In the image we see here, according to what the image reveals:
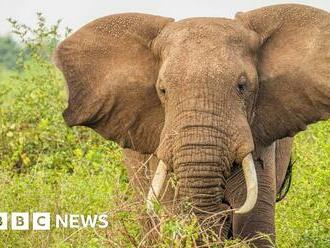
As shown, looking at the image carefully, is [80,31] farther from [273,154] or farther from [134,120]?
[273,154]

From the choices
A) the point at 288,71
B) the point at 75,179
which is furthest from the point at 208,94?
the point at 75,179

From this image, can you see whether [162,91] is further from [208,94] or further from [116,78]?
[116,78]

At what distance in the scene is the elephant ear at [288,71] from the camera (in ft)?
25.5

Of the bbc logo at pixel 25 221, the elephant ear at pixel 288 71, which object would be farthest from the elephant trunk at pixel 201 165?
the bbc logo at pixel 25 221

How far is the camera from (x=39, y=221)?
28.8ft

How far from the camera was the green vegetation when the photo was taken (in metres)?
7.09

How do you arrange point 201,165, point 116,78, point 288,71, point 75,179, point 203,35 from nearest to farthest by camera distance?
point 201,165
point 203,35
point 288,71
point 116,78
point 75,179

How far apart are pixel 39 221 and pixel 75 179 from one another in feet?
3.28

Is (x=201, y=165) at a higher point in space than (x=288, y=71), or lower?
lower

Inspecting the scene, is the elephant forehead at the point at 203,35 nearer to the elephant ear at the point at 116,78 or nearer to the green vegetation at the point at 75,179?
the elephant ear at the point at 116,78

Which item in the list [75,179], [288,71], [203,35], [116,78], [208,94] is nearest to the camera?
[208,94]

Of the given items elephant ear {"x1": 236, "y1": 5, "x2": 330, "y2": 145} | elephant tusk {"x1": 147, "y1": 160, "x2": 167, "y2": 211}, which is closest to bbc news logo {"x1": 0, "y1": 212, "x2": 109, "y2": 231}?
elephant tusk {"x1": 147, "y1": 160, "x2": 167, "y2": 211}

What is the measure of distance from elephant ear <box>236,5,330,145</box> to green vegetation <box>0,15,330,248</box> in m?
0.73

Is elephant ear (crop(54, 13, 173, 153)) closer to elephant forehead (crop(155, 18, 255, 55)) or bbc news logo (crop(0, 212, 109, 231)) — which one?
elephant forehead (crop(155, 18, 255, 55))
